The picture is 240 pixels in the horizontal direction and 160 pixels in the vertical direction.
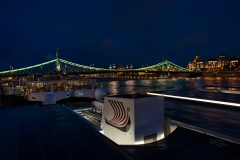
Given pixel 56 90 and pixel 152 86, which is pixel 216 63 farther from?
pixel 56 90

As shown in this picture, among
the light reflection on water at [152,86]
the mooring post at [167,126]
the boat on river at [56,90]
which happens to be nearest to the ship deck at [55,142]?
the mooring post at [167,126]

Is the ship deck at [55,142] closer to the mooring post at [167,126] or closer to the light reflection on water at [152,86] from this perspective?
the mooring post at [167,126]

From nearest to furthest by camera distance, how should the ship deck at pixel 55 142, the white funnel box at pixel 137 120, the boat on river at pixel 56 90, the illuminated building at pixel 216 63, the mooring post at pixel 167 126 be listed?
the ship deck at pixel 55 142, the white funnel box at pixel 137 120, the mooring post at pixel 167 126, the boat on river at pixel 56 90, the illuminated building at pixel 216 63

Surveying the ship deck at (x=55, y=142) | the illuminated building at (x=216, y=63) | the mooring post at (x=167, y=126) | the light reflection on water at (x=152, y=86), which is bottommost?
the light reflection on water at (x=152, y=86)

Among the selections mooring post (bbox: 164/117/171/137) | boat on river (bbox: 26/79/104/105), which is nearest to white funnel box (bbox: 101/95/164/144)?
mooring post (bbox: 164/117/171/137)

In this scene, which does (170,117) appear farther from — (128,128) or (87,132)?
(87,132)

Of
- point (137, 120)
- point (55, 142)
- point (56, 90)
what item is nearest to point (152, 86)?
point (56, 90)

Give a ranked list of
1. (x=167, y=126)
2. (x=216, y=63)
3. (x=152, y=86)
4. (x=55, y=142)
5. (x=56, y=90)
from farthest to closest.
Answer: (x=216, y=63), (x=152, y=86), (x=56, y=90), (x=167, y=126), (x=55, y=142)

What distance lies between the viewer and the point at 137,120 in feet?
20.9

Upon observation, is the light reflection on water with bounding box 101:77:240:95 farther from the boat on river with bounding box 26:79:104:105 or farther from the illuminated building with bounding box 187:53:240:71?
the illuminated building with bounding box 187:53:240:71

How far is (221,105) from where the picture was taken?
975 cm

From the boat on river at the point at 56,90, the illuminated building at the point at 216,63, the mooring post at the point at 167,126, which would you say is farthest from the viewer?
the illuminated building at the point at 216,63

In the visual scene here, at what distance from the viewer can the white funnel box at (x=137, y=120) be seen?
21.0ft

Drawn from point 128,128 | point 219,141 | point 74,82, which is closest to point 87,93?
point 74,82
